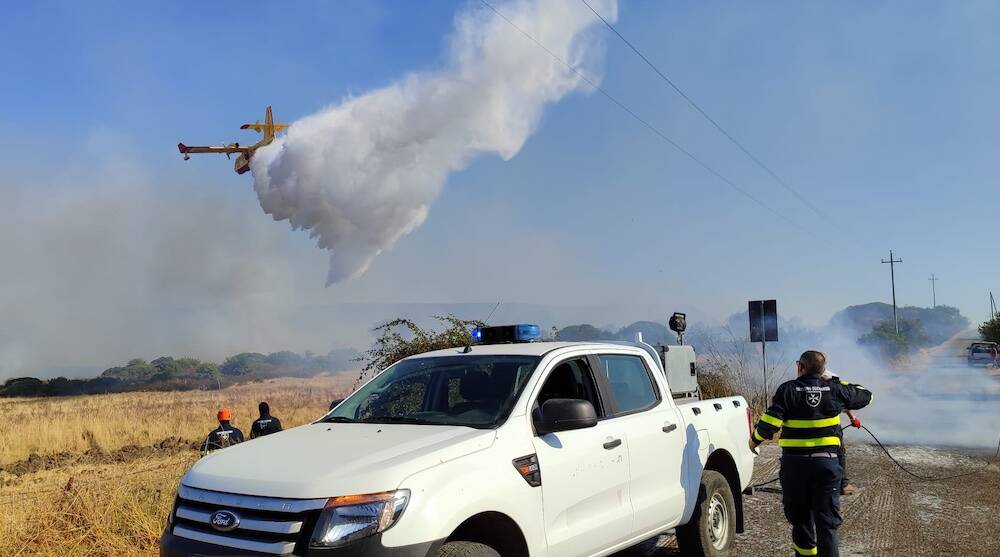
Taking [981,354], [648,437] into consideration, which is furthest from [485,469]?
[981,354]

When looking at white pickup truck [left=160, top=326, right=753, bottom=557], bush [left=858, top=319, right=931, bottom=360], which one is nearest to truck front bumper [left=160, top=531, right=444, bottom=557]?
white pickup truck [left=160, top=326, right=753, bottom=557]

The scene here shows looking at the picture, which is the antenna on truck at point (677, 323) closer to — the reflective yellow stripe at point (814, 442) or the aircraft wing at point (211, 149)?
the reflective yellow stripe at point (814, 442)

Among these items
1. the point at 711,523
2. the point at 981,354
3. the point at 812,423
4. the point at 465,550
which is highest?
the point at 981,354

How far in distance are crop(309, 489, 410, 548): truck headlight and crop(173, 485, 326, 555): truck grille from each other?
0.05 meters

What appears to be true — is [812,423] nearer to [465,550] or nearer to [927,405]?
[465,550]

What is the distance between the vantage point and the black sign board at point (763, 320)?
16312 millimetres

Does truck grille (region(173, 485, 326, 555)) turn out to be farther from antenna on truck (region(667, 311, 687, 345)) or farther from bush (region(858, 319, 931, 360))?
bush (region(858, 319, 931, 360))

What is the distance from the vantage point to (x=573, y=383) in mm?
5312

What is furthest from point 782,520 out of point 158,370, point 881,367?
point 158,370

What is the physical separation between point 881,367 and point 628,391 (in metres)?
38.5

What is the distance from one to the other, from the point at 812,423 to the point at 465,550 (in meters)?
3.09

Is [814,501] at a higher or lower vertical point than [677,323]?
lower

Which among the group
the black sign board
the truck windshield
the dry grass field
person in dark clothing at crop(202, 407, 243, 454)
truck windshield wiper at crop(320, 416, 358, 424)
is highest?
the black sign board

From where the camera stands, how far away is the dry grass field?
675 centimetres
